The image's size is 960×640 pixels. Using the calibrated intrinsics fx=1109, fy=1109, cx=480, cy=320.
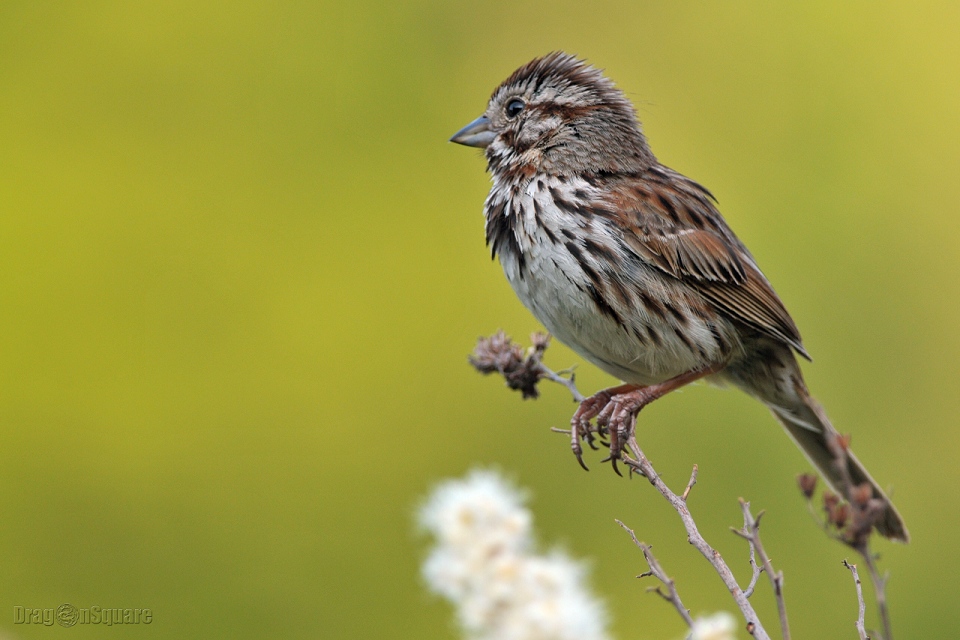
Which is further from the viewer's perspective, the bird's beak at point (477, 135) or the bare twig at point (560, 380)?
the bird's beak at point (477, 135)

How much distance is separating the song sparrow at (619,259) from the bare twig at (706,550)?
774 millimetres

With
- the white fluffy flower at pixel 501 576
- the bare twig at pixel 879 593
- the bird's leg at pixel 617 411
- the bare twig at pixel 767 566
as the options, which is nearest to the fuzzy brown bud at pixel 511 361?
the bird's leg at pixel 617 411

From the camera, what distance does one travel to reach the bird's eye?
4453 millimetres

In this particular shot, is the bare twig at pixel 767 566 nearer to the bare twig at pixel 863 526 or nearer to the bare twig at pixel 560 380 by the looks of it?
the bare twig at pixel 863 526

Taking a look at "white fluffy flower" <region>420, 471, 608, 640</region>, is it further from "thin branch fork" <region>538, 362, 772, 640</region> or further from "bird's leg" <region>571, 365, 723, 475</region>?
"bird's leg" <region>571, 365, 723, 475</region>

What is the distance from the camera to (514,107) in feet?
14.7

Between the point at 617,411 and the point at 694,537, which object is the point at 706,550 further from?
the point at 617,411

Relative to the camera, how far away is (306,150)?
23.8 feet

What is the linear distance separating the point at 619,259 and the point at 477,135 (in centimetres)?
94

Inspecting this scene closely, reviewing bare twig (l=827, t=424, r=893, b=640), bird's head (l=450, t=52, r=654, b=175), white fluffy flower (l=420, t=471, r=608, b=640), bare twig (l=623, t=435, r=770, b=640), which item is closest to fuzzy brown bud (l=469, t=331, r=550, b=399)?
bare twig (l=623, t=435, r=770, b=640)

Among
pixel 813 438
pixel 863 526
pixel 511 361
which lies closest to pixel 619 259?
pixel 511 361

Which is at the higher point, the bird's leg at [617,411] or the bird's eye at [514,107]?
the bird's eye at [514,107]

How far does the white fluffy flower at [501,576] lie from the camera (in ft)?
3.98

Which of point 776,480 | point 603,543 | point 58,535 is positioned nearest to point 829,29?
point 776,480
